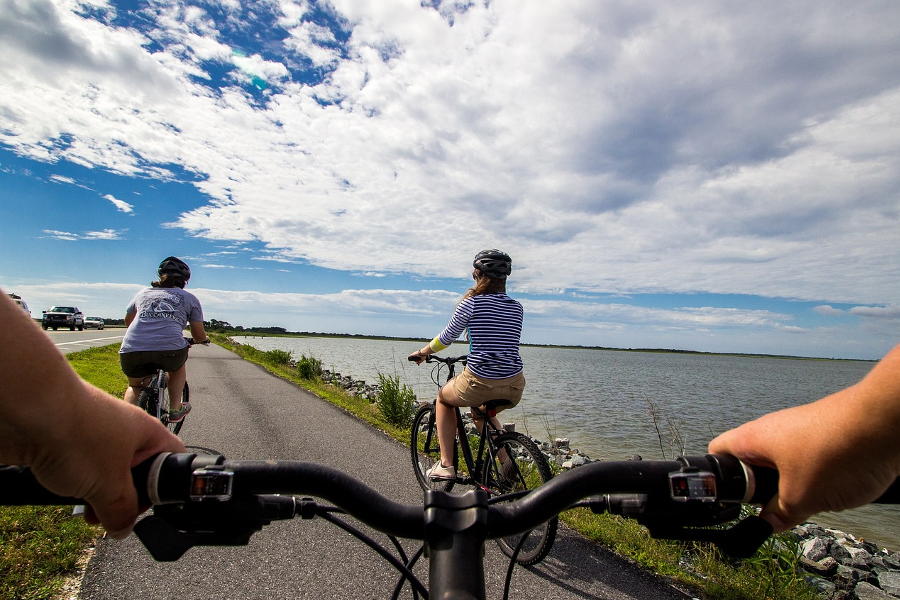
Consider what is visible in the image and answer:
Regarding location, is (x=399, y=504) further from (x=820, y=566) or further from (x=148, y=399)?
(x=820, y=566)

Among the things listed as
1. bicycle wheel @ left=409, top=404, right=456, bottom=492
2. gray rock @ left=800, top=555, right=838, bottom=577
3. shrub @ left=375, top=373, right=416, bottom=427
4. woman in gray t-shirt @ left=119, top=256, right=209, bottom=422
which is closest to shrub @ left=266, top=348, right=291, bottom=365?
shrub @ left=375, top=373, right=416, bottom=427

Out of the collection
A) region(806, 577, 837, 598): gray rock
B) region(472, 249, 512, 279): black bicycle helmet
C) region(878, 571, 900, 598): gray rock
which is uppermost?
region(472, 249, 512, 279): black bicycle helmet

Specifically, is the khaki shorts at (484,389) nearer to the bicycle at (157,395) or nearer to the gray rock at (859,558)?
the bicycle at (157,395)

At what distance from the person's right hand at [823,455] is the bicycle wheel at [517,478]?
312 cm

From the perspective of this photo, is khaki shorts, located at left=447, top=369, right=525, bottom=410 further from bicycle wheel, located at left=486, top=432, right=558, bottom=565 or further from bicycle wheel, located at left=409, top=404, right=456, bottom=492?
bicycle wheel, located at left=409, top=404, right=456, bottom=492

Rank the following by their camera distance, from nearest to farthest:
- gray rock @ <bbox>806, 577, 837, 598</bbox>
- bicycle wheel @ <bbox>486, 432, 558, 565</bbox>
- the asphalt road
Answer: bicycle wheel @ <bbox>486, 432, 558, 565</bbox> → gray rock @ <bbox>806, 577, 837, 598</bbox> → the asphalt road

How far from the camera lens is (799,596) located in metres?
3.63

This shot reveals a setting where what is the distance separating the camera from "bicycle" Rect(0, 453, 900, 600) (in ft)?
3.13

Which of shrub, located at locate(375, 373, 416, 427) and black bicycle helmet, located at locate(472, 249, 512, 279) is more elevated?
black bicycle helmet, located at locate(472, 249, 512, 279)

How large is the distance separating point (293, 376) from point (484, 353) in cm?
1528

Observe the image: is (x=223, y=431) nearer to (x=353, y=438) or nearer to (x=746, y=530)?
(x=353, y=438)

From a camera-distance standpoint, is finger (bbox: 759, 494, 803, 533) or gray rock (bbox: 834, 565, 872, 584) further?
gray rock (bbox: 834, 565, 872, 584)

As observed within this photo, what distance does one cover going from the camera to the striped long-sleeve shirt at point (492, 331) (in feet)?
15.3

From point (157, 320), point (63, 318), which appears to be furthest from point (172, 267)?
point (63, 318)
